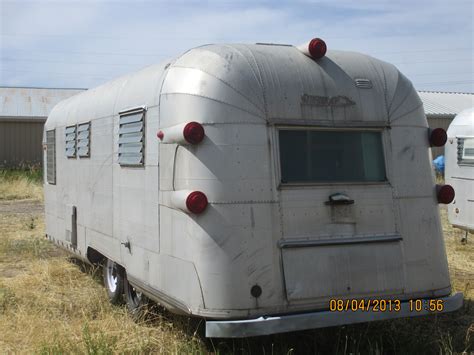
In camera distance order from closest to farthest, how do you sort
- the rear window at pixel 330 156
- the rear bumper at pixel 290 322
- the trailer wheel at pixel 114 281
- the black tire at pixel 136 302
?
the rear bumper at pixel 290 322
the rear window at pixel 330 156
the black tire at pixel 136 302
the trailer wheel at pixel 114 281

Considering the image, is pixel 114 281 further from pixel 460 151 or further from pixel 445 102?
pixel 445 102

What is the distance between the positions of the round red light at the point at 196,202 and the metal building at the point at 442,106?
2267 centimetres

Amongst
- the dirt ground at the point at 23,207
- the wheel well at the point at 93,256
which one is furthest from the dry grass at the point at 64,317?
the dirt ground at the point at 23,207

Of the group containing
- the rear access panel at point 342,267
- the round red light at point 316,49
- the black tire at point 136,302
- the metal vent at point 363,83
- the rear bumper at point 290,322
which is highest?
the round red light at point 316,49

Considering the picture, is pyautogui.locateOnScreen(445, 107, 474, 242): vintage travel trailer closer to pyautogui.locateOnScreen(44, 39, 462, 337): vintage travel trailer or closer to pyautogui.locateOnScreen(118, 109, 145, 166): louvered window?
pyautogui.locateOnScreen(44, 39, 462, 337): vintage travel trailer

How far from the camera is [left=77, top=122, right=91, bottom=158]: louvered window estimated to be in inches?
272

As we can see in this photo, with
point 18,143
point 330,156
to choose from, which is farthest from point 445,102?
point 330,156

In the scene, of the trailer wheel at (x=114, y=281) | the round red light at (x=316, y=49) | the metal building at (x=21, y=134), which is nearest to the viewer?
the round red light at (x=316, y=49)

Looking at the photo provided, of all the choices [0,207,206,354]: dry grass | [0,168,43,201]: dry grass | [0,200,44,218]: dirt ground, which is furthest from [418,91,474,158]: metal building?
[0,207,206,354]: dry grass

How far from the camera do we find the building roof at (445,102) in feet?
93.9

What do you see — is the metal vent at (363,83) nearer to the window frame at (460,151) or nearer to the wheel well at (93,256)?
the wheel well at (93,256)

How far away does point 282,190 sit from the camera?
14.9ft

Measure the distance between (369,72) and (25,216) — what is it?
11.8 m

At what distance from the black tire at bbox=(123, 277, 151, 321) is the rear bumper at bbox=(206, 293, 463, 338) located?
5.50 feet
